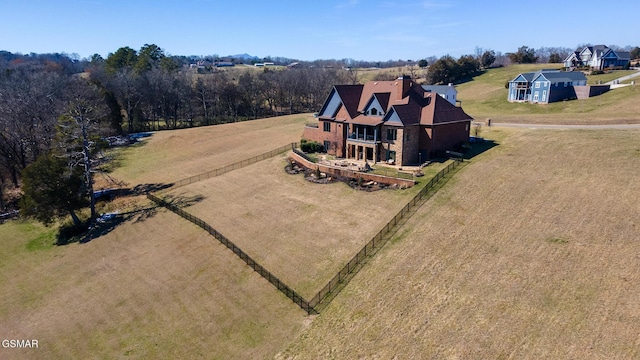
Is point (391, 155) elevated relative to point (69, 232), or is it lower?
elevated

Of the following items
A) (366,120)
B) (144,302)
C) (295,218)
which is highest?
(366,120)

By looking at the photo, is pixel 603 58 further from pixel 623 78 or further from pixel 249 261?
pixel 249 261

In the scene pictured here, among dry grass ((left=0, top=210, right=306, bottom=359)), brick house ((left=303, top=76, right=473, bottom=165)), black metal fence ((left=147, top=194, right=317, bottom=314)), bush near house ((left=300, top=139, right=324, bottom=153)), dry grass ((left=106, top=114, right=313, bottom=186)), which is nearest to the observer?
dry grass ((left=0, top=210, right=306, bottom=359))

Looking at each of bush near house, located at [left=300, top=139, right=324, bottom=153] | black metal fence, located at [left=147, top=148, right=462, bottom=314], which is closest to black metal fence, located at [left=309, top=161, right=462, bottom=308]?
black metal fence, located at [left=147, top=148, right=462, bottom=314]

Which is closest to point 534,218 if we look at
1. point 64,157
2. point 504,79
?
point 64,157

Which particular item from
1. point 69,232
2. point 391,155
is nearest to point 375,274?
point 391,155

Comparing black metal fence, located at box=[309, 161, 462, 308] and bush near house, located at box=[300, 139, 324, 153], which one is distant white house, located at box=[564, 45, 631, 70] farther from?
black metal fence, located at box=[309, 161, 462, 308]
